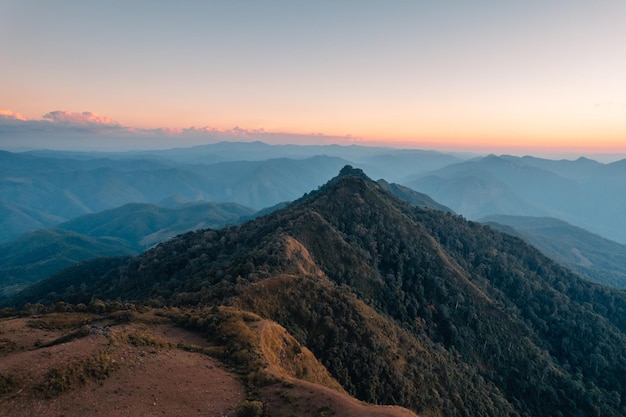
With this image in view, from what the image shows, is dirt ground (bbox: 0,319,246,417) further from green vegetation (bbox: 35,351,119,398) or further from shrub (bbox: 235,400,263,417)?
shrub (bbox: 235,400,263,417)

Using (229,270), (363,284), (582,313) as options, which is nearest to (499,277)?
(582,313)

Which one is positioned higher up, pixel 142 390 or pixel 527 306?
pixel 142 390

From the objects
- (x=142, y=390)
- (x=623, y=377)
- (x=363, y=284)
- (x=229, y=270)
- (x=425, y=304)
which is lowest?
(x=623, y=377)

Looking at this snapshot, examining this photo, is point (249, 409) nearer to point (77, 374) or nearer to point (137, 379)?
point (137, 379)

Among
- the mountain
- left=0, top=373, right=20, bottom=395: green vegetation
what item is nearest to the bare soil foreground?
left=0, top=373, right=20, bottom=395: green vegetation

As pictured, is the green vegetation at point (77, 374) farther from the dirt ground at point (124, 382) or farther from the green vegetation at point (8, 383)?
the green vegetation at point (8, 383)

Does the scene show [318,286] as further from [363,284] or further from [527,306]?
[527,306]

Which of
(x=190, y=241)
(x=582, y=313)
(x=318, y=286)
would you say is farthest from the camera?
(x=190, y=241)
